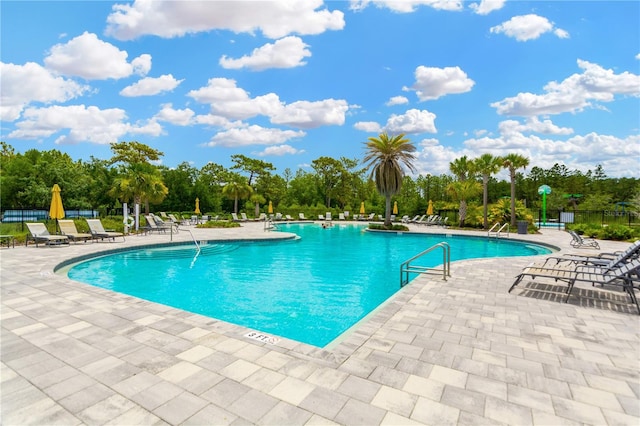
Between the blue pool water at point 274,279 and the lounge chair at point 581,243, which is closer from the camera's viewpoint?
the blue pool water at point 274,279

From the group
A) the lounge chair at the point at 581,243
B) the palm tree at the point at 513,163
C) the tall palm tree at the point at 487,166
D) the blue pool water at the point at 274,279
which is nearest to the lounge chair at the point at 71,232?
the blue pool water at the point at 274,279

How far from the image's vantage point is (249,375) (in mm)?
3037

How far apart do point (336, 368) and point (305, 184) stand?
4186 centimetres

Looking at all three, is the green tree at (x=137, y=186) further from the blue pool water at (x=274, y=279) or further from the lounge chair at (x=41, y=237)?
the blue pool water at (x=274, y=279)

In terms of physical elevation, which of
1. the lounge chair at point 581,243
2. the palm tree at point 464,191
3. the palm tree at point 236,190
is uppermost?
the palm tree at point 236,190

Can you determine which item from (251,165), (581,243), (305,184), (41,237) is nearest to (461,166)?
(581,243)

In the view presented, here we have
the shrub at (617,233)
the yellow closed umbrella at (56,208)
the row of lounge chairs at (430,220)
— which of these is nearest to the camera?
the yellow closed umbrella at (56,208)

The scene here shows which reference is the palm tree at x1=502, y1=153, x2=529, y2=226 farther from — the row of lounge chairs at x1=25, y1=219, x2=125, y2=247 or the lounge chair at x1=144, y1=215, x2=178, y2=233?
the row of lounge chairs at x1=25, y1=219, x2=125, y2=247

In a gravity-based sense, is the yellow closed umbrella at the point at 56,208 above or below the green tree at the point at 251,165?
below

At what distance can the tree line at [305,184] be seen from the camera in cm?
2234

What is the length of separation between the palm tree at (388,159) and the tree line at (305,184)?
7 cm

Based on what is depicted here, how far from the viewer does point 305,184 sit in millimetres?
44656

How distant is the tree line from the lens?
2234 centimetres

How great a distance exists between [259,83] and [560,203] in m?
38.2
